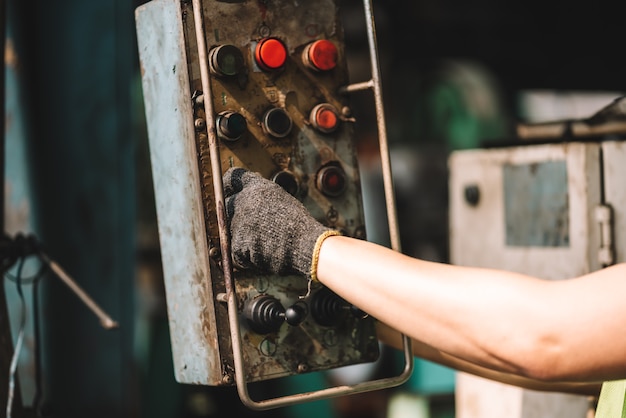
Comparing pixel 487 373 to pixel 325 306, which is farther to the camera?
pixel 487 373

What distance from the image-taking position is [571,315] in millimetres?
1317

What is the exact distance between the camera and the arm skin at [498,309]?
1.31 metres

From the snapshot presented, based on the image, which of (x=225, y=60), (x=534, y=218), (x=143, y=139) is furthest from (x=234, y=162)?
(x=143, y=139)

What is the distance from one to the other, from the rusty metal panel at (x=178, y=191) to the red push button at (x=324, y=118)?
0.83 feet

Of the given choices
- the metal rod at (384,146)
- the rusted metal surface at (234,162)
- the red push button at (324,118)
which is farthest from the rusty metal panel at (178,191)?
the metal rod at (384,146)

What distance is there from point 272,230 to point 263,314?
173 millimetres

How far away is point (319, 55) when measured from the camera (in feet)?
5.58

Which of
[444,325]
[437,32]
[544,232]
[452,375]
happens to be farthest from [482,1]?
[444,325]

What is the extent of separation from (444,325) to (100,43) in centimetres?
144

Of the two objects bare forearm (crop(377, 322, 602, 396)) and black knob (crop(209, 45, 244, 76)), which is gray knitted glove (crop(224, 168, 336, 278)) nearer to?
black knob (crop(209, 45, 244, 76))

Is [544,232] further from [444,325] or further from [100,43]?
[100,43]

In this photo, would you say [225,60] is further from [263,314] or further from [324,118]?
[263,314]

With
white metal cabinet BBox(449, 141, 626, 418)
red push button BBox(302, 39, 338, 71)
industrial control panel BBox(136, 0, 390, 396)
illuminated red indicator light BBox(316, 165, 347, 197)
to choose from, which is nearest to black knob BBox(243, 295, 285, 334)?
industrial control panel BBox(136, 0, 390, 396)

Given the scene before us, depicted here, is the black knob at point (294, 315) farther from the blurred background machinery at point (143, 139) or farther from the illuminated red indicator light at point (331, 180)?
the blurred background machinery at point (143, 139)
